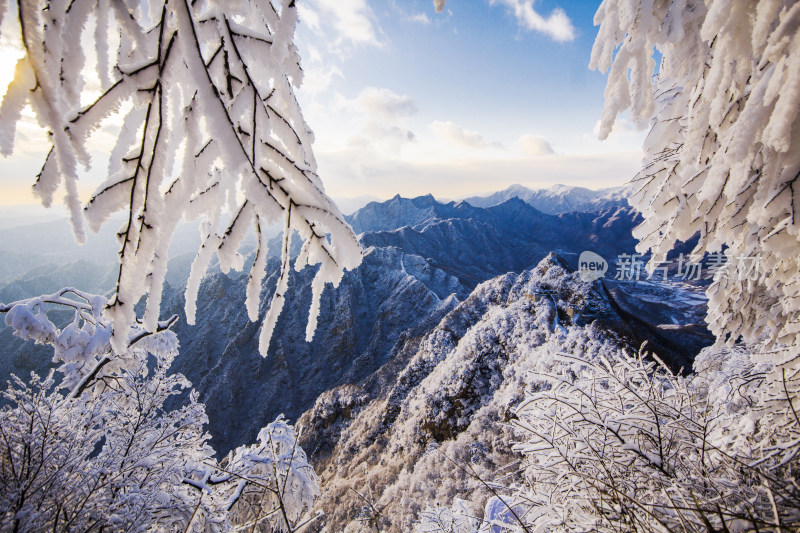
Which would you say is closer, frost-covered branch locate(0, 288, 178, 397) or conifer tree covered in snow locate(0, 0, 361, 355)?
conifer tree covered in snow locate(0, 0, 361, 355)

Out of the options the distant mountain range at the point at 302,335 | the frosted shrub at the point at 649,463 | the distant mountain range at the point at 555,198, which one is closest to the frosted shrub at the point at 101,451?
the frosted shrub at the point at 649,463

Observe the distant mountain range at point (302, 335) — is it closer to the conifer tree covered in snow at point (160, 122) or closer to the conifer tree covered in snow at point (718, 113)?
the conifer tree covered in snow at point (718, 113)

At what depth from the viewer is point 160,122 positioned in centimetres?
85

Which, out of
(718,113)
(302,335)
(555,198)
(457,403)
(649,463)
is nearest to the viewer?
(718,113)

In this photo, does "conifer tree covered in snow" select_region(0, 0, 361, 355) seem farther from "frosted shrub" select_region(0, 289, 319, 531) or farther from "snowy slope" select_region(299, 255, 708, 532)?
"snowy slope" select_region(299, 255, 708, 532)

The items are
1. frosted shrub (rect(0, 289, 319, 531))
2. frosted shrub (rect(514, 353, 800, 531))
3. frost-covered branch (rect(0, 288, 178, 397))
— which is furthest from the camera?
frost-covered branch (rect(0, 288, 178, 397))

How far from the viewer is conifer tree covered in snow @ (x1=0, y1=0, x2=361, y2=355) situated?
0.73 m

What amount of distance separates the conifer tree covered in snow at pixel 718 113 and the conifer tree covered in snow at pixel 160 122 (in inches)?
55.0

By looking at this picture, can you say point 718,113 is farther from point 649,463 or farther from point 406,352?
point 406,352

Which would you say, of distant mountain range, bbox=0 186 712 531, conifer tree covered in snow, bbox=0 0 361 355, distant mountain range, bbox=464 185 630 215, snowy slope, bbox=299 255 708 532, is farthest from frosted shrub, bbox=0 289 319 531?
distant mountain range, bbox=464 185 630 215

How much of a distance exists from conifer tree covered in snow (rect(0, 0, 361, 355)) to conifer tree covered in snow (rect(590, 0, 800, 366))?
1.40 metres

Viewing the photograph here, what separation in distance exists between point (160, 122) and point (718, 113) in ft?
6.57

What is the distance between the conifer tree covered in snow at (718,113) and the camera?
933 mm

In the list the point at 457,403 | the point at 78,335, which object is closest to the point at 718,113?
the point at 78,335
